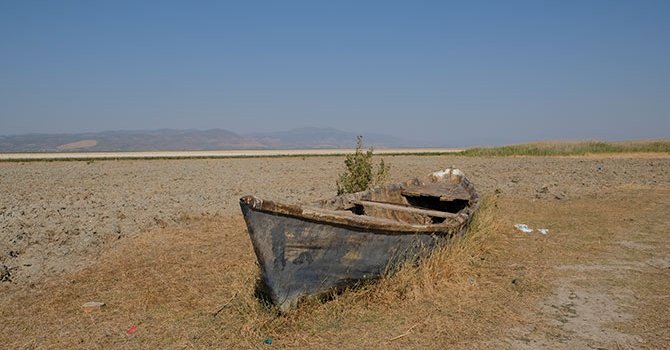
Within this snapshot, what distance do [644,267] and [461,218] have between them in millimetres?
2995

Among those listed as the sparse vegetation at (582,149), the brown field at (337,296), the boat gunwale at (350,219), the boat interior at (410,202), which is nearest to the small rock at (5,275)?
the brown field at (337,296)

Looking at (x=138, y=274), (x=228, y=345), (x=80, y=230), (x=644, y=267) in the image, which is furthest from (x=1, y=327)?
(x=644, y=267)

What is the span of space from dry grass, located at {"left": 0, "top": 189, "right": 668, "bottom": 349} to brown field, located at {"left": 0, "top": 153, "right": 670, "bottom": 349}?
2 cm

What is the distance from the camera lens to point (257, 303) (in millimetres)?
5543

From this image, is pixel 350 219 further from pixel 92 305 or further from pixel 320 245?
pixel 92 305

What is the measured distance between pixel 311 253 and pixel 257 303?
980 mm

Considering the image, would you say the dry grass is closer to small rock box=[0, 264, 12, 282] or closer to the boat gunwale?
the boat gunwale

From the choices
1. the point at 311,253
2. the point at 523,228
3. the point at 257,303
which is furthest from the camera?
the point at 523,228

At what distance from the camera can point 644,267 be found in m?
7.43

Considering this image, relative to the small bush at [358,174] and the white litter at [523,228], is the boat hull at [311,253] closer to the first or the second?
the white litter at [523,228]

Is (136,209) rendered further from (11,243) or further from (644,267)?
(644,267)

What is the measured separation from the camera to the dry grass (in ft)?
16.6

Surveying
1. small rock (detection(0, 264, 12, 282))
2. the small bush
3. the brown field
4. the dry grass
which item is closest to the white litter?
the brown field

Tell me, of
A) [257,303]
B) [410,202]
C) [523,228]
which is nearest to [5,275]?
[257,303]
